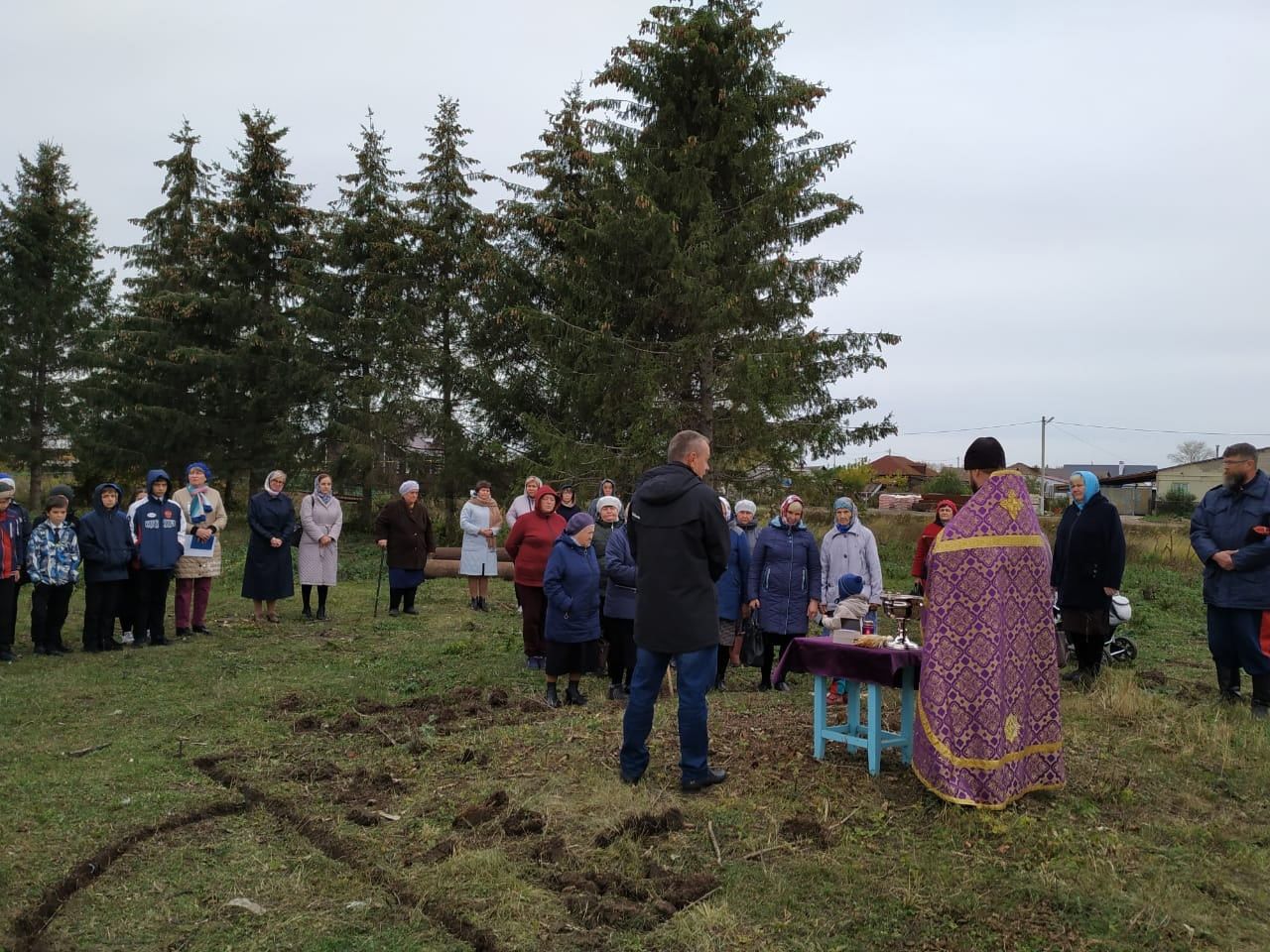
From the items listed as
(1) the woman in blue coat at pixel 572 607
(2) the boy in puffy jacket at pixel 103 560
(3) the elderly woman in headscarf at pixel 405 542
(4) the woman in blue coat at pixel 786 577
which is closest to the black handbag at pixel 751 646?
(4) the woman in blue coat at pixel 786 577

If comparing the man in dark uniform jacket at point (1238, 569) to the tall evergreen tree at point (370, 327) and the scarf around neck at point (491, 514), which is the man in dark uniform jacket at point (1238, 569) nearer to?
the scarf around neck at point (491, 514)

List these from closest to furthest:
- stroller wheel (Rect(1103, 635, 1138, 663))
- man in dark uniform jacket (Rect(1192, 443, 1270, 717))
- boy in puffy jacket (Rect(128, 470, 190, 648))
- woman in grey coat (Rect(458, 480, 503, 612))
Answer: man in dark uniform jacket (Rect(1192, 443, 1270, 717))
stroller wheel (Rect(1103, 635, 1138, 663))
boy in puffy jacket (Rect(128, 470, 190, 648))
woman in grey coat (Rect(458, 480, 503, 612))

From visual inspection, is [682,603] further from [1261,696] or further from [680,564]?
[1261,696]

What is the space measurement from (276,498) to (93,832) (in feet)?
25.5

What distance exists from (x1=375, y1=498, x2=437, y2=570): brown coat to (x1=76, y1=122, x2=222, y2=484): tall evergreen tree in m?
15.5

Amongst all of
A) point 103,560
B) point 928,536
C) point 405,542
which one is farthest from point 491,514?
point 928,536

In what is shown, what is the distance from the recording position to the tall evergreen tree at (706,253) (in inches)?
731

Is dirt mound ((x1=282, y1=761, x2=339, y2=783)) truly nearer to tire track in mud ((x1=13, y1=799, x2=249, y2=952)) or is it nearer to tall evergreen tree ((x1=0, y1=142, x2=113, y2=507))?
tire track in mud ((x1=13, y1=799, x2=249, y2=952))

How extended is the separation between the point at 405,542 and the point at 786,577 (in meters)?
6.88

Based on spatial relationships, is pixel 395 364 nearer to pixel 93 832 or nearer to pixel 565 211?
pixel 565 211

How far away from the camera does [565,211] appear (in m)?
23.8

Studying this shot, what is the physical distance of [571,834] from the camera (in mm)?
5289

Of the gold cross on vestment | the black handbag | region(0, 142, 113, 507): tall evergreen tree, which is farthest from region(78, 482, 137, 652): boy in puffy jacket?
region(0, 142, 113, 507): tall evergreen tree

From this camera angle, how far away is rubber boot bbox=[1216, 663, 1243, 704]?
331 inches
